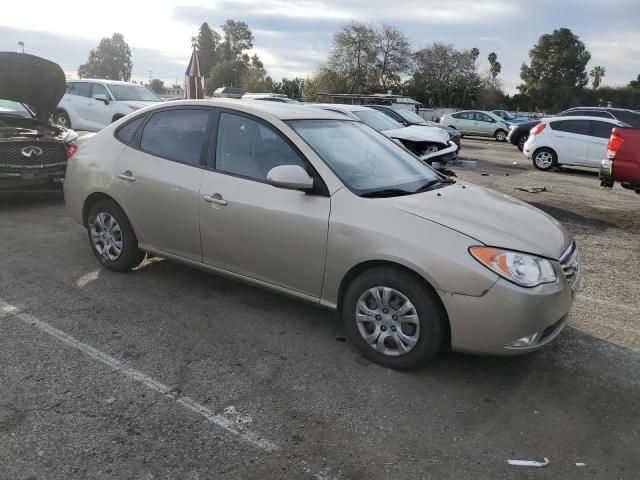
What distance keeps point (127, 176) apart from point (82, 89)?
469 inches

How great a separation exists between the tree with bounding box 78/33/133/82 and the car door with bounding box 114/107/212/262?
99.0 m

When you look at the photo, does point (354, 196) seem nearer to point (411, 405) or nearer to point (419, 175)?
point (419, 175)

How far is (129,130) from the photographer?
484 centimetres

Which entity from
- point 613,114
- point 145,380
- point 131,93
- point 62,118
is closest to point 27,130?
point 145,380

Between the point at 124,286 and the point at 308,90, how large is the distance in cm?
5352

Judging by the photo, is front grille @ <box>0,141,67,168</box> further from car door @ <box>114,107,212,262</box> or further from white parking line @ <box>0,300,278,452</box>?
white parking line @ <box>0,300,278,452</box>

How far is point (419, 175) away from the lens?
4.27 m

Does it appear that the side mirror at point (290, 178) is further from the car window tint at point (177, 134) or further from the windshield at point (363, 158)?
the car window tint at point (177, 134)

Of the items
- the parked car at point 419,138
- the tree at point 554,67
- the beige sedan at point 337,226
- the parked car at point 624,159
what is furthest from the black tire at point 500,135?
the tree at point 554,67

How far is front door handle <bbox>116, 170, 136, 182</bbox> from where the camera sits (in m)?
4.59

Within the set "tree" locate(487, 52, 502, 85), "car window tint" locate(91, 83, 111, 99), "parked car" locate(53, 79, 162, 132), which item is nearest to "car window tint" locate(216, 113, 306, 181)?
"parked car" locate(53, 79, 162, 132)

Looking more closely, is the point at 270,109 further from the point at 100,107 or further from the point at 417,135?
the point at 100,107

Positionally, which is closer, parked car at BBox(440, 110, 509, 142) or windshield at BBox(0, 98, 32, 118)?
windshield at BBox(0, 98, 32, 118)

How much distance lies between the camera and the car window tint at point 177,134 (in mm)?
4324
